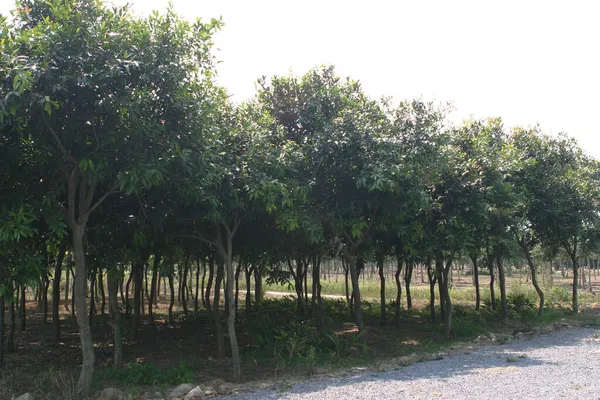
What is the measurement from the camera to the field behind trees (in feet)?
23.5

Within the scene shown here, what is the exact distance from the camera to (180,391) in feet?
26.6

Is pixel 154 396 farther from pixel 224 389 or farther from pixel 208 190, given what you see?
pixel 208 190

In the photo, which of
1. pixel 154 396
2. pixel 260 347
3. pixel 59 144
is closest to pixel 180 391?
pixel 154 396

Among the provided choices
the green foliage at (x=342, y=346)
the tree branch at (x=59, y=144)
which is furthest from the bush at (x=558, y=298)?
the tree branch at (x=59, y=144)

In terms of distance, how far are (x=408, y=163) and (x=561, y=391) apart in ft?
17.4

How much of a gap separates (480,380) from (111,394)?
5.87 metres

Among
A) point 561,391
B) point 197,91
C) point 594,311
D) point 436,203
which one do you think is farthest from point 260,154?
point 594,311

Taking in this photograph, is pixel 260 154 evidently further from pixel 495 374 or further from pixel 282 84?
pixel 495 374

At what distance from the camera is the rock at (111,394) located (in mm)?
7700

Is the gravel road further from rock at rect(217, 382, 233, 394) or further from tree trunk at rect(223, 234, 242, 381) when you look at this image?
tree trunk at rect(223, 234, 242, 381)

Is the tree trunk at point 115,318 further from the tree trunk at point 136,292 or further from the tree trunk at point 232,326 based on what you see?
the tree trunk at point 232,326

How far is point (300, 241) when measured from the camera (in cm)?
1283

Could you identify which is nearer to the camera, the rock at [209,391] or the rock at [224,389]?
the rock at [209,391]

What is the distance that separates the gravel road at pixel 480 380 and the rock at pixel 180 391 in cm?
84
